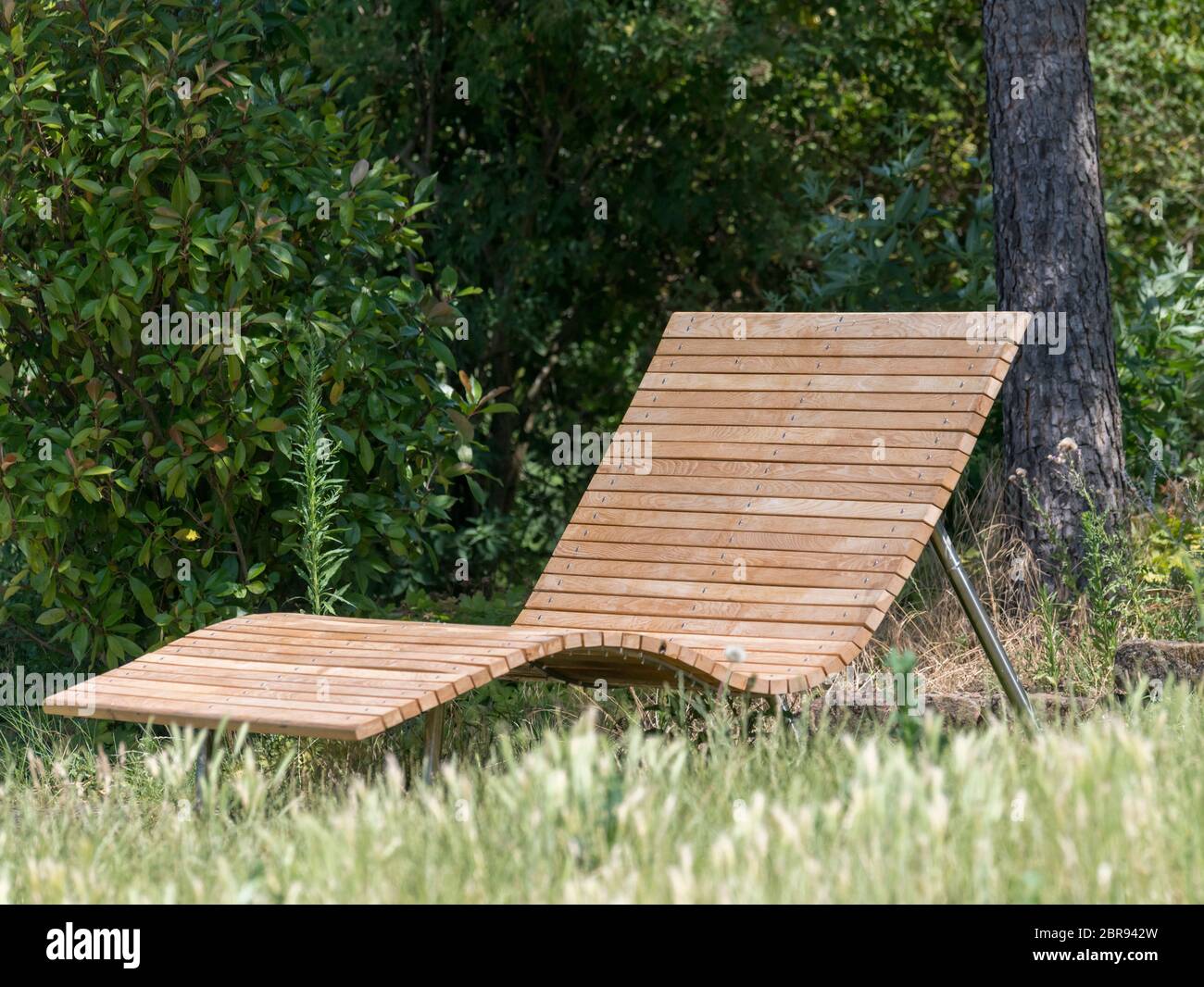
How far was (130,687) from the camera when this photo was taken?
386cm

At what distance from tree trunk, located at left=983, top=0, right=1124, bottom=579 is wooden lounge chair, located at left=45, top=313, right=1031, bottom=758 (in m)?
1.13

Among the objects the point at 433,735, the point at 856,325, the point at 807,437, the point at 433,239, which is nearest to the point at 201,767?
the point at 433,735

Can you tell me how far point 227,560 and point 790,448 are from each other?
6.61ft

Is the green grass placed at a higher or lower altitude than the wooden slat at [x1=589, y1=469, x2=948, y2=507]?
lower

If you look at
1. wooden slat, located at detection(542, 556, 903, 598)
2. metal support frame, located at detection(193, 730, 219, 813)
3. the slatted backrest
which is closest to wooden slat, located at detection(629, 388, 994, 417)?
the slatted backrest

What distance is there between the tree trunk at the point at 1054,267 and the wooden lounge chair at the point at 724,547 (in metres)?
1.13

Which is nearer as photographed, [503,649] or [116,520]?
[503,649]

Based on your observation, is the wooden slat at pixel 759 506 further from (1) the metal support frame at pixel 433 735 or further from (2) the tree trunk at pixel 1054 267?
(2) the tree trunk at pixel 1054 267

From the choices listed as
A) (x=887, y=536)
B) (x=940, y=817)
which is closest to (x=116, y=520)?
(x=887, y=536)

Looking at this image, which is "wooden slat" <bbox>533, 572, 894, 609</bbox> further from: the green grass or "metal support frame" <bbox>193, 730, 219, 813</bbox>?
the green grass

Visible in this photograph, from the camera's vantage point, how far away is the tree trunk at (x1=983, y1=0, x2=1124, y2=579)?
582 centimetres

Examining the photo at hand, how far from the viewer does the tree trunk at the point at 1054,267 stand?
Answer: 5824 millimetres

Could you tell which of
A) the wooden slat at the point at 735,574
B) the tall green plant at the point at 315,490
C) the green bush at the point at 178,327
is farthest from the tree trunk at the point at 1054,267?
the tall green plant at the point at 315,490
